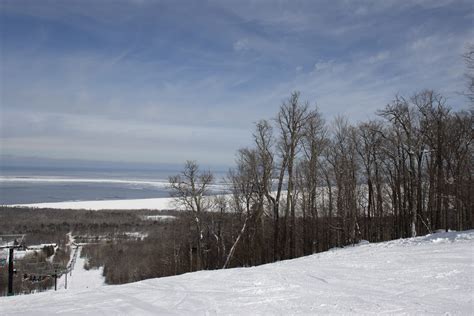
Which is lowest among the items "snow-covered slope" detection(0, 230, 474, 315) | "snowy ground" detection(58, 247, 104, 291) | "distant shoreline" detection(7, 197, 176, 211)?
"snowy ground" detection(58, 247, 104, 291)

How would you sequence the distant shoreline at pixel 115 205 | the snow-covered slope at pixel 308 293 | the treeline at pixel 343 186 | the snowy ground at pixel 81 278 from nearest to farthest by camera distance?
the snow-covered slope at pixel 308 293, the treeline at pixel 343 186, the snowy ground at pixel 81 278, the distant shoreline at pixel 115 205

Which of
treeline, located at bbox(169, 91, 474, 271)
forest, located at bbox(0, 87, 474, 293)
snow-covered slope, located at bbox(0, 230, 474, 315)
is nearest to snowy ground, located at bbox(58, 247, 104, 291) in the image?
forest, located at bbox(0, 87, 474, 293)

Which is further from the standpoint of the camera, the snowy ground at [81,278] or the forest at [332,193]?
the snowy ground at [81,278]

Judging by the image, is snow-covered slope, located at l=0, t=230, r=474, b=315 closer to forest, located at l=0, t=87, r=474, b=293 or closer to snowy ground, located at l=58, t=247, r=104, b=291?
forest, located at l=0, t=87, r=474, b=293

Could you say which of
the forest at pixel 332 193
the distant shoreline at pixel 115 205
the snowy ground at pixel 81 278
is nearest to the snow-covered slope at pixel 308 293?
the forest at pixel 332 193

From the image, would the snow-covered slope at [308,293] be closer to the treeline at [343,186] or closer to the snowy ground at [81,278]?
the treeline at [343,186]

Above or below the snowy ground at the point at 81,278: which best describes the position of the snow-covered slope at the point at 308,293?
above

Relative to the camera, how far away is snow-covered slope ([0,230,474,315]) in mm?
6023

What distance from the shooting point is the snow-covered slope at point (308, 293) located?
6023mm

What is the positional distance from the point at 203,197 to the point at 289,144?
11.8 meters

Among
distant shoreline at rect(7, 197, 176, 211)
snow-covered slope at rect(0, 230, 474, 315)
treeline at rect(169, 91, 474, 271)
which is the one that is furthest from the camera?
distant shoreline at rect(7, 197, 176, 211)

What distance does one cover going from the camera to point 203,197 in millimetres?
32094

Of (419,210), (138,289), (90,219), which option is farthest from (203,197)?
(90,219)

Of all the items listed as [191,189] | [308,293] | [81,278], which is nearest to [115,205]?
[81,278]
